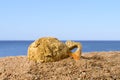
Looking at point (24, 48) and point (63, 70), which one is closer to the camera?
point (63, 70)

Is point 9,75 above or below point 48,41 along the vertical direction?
below

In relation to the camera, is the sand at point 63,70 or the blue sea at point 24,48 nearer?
the sand at point 63,70

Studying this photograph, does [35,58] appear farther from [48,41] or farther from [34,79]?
[34,79]

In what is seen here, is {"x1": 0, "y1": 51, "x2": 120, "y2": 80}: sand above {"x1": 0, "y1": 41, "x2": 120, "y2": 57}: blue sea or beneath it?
above

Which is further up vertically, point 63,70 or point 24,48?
point 63,70

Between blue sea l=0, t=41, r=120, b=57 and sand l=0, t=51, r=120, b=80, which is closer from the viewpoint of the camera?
sand l=0, t=51, r=120, b=80

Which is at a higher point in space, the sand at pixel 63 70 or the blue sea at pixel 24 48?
the sand at pixel 63 70

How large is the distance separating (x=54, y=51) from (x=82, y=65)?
1045 mm

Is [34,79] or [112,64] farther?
[112,64]

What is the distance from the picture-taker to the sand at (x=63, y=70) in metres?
9.45

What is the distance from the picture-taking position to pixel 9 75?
9.77 m

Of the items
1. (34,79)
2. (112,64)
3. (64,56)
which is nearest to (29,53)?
(64,56)

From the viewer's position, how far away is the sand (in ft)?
31.0

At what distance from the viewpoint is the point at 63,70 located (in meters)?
9.82
